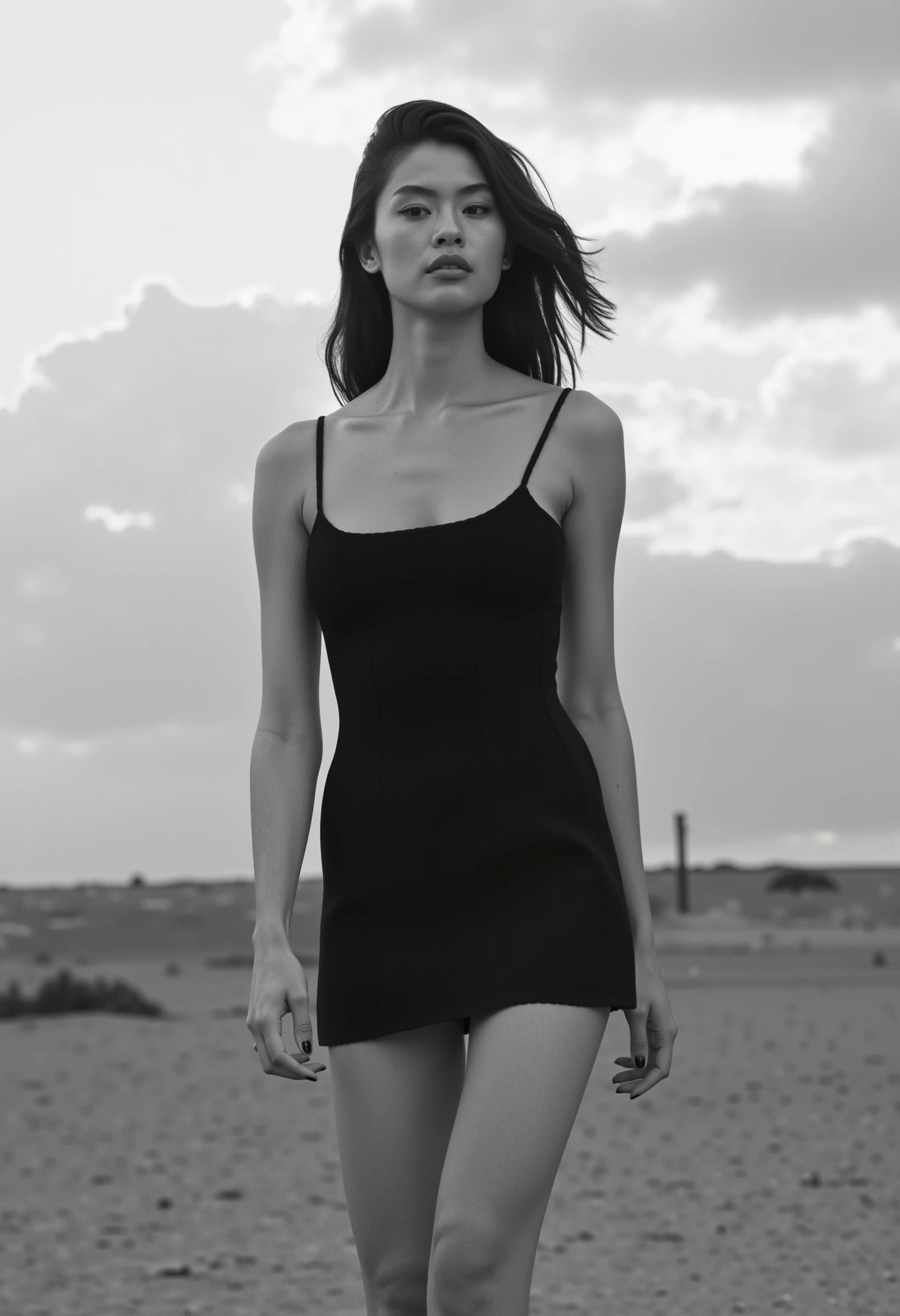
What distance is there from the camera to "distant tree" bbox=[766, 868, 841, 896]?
41.3 metres

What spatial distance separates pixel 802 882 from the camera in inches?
1651

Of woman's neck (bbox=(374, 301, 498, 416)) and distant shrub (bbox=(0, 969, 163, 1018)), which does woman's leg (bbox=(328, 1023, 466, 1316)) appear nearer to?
woman's neck (bbox=(374, 301, 498, 416))

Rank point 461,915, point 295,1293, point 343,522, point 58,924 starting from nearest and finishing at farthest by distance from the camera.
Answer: point 461,915
point 343,522
point 295,1293
point 58,924

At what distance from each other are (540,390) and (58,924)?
33.2 metres

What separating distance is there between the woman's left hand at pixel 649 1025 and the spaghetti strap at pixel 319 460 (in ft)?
3.53

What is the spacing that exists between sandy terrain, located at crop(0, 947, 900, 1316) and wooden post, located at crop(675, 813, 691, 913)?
16.8m

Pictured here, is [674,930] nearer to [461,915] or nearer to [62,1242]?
[62,1242]

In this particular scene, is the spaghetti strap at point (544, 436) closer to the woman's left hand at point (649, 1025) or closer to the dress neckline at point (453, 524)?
the dress neckline at point (453, 524)

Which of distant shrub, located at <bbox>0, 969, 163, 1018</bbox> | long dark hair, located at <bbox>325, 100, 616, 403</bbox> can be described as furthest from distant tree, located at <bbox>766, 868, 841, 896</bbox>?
long dark hair, located at <bbox>325, 100, 616, 403</bbox>

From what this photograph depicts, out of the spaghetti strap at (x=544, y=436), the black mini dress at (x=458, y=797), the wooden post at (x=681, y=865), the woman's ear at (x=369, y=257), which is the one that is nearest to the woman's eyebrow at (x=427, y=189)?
the woman's ear at (x=369, y=257)

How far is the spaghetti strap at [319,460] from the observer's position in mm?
3545

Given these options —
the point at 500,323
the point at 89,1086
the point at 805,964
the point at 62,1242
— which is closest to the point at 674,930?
the point at 805,964

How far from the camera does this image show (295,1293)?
7508 millimetres

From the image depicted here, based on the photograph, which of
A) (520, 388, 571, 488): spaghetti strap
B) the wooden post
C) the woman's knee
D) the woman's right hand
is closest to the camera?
the woman's knee
